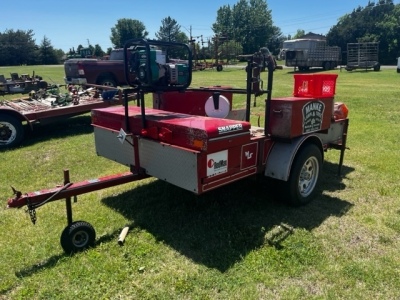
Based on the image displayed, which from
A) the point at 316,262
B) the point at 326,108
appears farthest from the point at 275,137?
the point at 316,262

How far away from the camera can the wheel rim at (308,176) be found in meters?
4.29

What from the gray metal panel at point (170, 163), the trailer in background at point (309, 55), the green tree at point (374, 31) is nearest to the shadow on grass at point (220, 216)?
the gray metal panel at point (170, 163)

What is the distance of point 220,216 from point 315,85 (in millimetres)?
1983

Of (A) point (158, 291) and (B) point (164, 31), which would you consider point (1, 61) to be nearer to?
(B) point (164, 31)

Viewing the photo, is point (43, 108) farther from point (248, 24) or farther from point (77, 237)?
point (248, 24)

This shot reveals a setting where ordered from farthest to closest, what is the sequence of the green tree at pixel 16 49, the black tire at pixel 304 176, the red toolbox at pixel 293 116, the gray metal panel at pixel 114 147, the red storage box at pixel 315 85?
the green tree at pixel 16 49
the red storage box at pixel 315 85
the black tire at pixel 304 176
the gray metal panel at pixel 114 147
the red toolbox at pixel 293 116

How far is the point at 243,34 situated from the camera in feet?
237

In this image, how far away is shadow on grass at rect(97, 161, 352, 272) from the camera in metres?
3.38

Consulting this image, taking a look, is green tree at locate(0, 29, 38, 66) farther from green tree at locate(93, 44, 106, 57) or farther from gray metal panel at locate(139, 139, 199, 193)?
gray metal panel at locate(139, 139, 199, 193)

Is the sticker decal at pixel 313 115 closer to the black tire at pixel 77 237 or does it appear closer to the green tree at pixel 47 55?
the black tire at pixel 77 237

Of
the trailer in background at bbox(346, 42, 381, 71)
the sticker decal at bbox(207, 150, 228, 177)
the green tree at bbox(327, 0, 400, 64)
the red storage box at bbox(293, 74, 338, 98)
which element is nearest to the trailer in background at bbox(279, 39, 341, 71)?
the trailer in background at bbox(346, 42, 381, 71)

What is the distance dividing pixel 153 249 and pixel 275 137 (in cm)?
169

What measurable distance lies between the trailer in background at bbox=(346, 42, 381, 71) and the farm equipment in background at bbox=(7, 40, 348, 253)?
29217 millimetres

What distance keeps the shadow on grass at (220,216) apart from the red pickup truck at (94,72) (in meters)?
10.7
